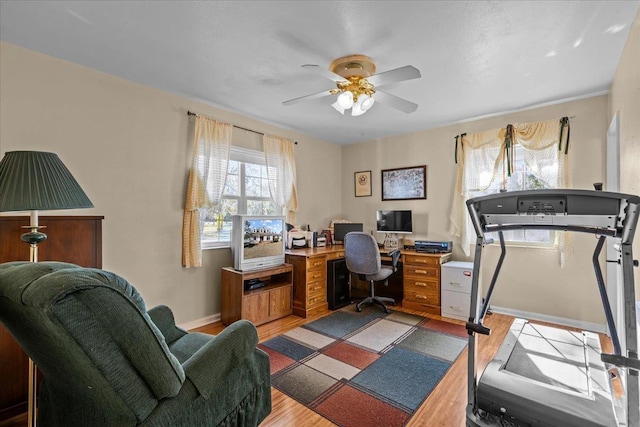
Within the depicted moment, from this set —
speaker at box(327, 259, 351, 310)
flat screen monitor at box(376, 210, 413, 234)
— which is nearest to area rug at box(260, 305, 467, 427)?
speaker at box(327, 259, 351, 310)

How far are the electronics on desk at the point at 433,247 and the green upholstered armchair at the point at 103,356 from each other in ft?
10.8

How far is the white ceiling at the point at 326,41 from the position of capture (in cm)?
192

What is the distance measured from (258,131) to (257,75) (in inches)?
51.4

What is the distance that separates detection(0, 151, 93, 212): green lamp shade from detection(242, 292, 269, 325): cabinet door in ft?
6.81

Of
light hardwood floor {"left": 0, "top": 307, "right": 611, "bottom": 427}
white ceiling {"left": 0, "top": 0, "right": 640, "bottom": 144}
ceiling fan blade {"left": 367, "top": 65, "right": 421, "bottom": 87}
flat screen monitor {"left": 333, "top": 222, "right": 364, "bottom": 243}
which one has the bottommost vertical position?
light hardwood floor {"left": 0, "top": 307, "right": 611, "bottom": 427}

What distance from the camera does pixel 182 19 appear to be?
6.63ft

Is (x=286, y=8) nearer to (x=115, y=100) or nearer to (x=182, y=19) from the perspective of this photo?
(x=182, y=19)

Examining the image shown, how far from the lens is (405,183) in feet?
15.6

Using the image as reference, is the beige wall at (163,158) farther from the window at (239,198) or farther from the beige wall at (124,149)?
the window at (239,198)

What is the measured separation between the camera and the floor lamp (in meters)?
1.48

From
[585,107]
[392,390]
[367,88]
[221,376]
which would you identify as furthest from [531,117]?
[221,376]

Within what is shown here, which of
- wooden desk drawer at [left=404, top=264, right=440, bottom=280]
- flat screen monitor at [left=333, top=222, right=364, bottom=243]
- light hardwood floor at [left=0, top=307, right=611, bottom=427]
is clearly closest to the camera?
light hardwood floor at [left=0, top=307, right=611, bottom=427]

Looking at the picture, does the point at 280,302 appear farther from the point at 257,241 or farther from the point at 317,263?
the point at 257,241

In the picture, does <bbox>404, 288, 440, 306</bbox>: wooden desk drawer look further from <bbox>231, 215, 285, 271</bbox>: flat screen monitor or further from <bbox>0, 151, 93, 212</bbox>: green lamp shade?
<bbox>0, 151, 93, 212</bbox>: green lamp shade
